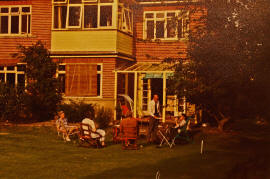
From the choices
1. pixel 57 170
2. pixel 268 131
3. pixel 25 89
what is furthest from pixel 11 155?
pixel 268 131

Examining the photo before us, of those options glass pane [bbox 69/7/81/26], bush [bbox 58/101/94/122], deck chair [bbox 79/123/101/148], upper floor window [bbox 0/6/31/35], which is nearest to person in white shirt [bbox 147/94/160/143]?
deck chair [bbox 79/123/101/148]

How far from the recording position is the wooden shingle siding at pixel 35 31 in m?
25.5

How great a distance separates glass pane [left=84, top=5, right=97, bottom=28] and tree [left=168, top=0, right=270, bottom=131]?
7377mm

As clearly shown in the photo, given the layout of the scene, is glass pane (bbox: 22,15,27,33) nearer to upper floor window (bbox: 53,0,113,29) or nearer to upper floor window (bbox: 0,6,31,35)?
upper floor window (bbox: 0,6,31,35)

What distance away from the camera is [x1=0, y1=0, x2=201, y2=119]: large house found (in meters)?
23.8

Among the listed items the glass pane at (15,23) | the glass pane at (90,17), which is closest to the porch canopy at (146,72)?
the glass pane at (90,17)

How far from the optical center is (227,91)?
63.8 ft

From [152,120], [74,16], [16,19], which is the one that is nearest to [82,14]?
[74,16]

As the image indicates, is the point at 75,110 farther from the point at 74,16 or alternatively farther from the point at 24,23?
the point at 24,23

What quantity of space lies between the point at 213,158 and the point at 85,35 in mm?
12648

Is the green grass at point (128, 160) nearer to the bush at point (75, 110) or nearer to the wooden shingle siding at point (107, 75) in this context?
the bush at point (75, 110)

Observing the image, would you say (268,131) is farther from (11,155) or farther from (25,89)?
(11,155)

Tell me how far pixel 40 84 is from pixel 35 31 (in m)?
3.84

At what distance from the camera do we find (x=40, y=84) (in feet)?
75.8
